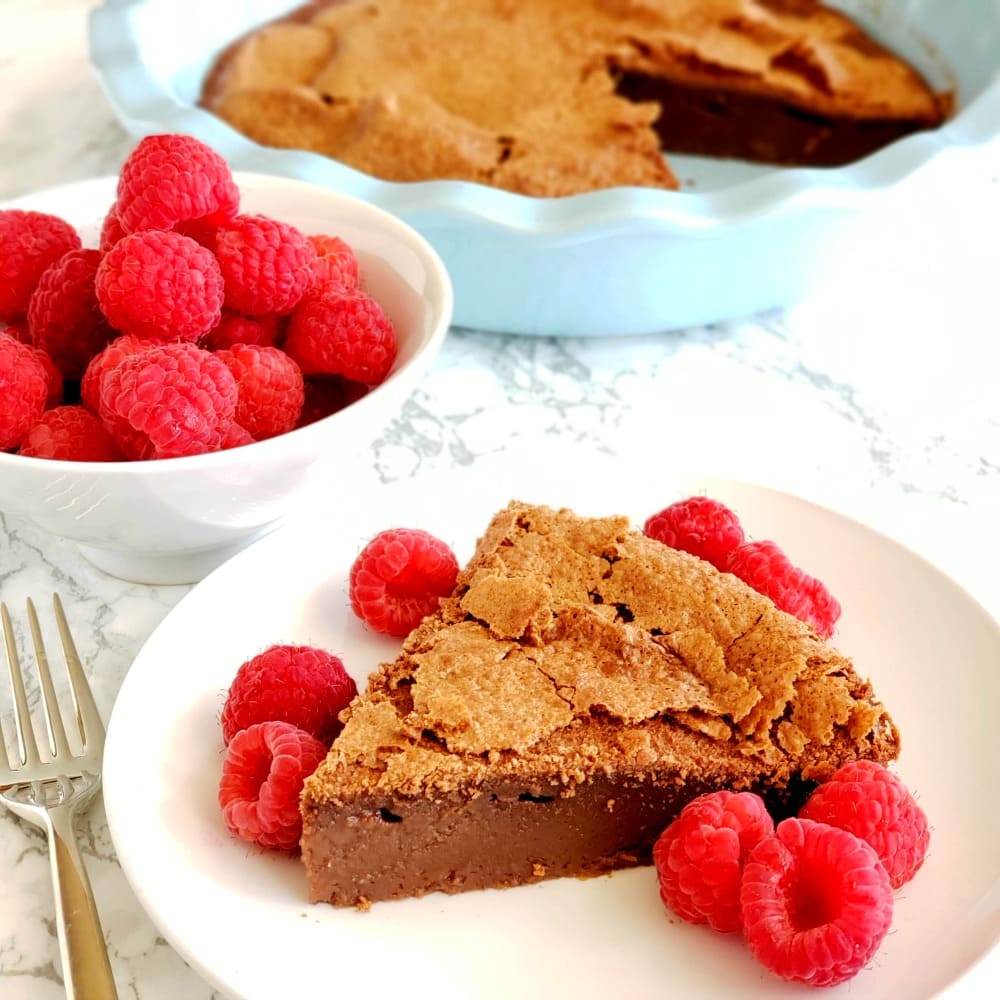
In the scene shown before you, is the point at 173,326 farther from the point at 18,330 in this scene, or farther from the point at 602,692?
the point at 602,692

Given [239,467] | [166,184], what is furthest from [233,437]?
[166,184]

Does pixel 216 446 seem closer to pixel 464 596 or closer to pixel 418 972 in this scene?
pixel 464 596

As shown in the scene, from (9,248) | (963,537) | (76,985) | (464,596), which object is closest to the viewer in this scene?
(76,985)

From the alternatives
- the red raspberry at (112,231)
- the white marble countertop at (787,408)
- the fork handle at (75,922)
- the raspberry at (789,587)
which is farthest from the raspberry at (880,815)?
→ the red raspberry at (112,231)

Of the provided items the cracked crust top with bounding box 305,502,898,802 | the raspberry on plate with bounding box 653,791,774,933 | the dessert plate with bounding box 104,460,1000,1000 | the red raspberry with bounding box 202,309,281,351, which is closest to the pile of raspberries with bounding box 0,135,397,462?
the red raspberry with bounding box 202,309,281,351

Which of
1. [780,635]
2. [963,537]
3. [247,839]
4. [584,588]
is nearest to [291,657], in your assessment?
[247,839]

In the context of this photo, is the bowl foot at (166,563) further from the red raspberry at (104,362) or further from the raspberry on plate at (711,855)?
the raspberry on plate at (711,855)
